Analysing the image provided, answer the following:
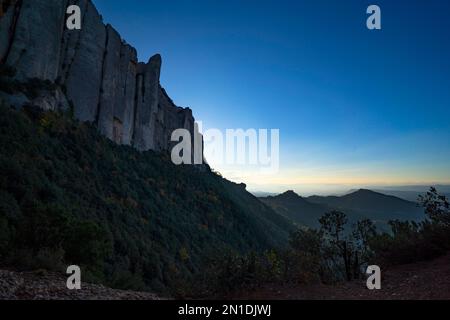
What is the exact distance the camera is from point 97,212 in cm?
2275

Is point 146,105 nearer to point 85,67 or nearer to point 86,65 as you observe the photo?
point 86,65

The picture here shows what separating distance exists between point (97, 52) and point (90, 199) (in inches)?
889

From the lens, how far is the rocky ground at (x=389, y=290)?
237 inches

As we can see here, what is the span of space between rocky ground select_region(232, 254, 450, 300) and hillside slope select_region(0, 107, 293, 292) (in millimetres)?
1952

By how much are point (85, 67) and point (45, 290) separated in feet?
115

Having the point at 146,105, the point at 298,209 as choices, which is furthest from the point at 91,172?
the point at 298,209

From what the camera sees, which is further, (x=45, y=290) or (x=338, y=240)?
(x=338, y=240)

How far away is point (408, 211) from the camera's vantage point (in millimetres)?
146750

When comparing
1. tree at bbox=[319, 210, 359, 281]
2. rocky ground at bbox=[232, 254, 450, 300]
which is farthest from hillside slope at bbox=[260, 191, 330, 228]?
rocky ground at bbox=[232, 254, 450, 300]

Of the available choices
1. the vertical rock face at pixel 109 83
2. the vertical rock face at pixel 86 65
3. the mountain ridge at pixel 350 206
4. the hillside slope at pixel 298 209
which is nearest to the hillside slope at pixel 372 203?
the mountain ridge at pixel 350 206

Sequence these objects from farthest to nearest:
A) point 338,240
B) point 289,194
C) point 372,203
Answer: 1. point 372,203
2. point 289,194
3. point 338,240

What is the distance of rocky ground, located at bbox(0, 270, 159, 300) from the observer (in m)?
5.31

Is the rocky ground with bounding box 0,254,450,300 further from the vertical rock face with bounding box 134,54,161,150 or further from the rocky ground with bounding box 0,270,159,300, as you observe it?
the vertical rock face with bounding box 134,54,161,150
